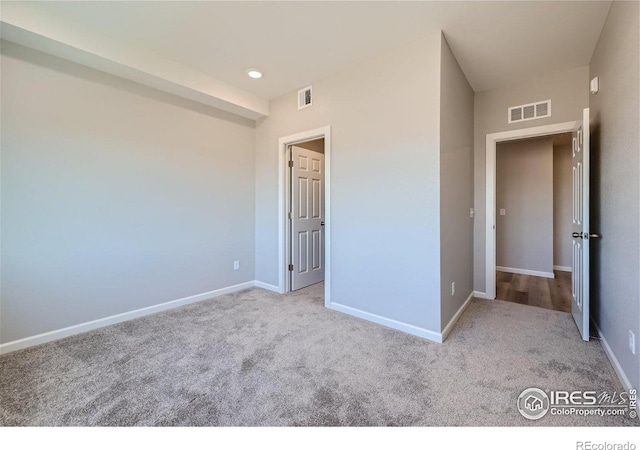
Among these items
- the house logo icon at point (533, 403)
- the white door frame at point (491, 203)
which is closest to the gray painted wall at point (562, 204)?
the white door frame at point (491, 203)

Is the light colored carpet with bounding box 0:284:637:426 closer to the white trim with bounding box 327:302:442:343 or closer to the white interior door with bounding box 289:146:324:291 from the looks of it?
the white trim with bounding box 327:302:442:343

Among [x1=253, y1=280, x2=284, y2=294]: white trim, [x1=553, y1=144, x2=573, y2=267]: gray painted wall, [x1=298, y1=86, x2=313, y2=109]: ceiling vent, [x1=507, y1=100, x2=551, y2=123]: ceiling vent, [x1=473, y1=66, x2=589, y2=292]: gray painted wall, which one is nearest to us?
[x1=473, y1=66, x2=589, y2=292]: gray painted wall

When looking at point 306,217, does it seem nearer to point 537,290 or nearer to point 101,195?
point 101,195

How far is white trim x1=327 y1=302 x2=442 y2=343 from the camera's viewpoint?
2375mm

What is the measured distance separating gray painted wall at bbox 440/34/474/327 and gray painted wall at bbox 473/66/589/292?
0.55 feet

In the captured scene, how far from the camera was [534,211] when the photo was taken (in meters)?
4.74

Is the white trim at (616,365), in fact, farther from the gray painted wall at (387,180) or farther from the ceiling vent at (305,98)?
the ceiling vent at (305,98)

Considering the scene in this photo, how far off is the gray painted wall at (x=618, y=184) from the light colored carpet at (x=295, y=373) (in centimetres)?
34

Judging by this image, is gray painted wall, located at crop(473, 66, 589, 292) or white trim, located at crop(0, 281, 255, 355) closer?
white trim, located at crop(0, 281, 255, 355)

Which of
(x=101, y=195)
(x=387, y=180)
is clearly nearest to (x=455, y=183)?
(x=387, y=180)

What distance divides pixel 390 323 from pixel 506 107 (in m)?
2.89

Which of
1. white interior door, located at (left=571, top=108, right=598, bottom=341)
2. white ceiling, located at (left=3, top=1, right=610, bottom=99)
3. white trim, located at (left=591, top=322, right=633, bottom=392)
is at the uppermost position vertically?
white ceiling, located at (left=3, top=1, right=610, bottom=99)

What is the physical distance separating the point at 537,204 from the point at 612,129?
3.20 m

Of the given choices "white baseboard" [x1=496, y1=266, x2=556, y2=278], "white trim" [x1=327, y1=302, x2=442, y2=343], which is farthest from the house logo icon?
"white baseboard" [x1=496, y1=266, x2=556, y2=278]
